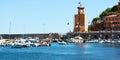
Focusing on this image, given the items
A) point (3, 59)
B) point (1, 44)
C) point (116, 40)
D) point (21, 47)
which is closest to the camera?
point (3, 59)

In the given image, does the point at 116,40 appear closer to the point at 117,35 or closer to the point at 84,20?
the point at 117,35

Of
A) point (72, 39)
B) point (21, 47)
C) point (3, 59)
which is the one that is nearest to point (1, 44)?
point (21, 47)

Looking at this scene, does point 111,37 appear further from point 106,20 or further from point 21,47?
point 21,47

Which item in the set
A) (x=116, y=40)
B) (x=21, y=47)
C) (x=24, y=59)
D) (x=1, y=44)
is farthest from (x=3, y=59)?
(x=116, y=40)

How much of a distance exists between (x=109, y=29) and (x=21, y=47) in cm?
6920

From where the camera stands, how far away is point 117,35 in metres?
193

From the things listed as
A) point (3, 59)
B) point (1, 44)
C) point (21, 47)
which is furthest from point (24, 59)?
point (1, 44)

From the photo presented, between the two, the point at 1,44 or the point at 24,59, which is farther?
the point at 1,44

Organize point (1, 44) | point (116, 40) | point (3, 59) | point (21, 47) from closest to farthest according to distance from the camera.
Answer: point (3, 59) → point (21, 47) → point (1, 44) → point (116, 40)

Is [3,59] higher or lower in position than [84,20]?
lower

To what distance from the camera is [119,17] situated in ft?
643

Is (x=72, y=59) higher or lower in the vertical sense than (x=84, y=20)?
lower

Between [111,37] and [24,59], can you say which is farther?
[111,37]

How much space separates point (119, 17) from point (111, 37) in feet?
28.2
